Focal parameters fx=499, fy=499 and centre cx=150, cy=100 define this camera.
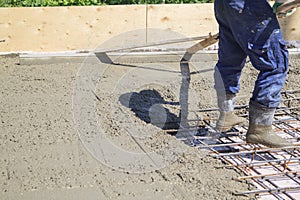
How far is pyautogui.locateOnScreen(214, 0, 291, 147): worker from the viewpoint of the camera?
3203 millimetres

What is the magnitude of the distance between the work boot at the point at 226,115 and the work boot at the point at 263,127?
381 millimetres

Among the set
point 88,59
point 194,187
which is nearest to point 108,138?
point 194,187

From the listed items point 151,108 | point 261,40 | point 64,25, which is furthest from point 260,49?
point 64,25

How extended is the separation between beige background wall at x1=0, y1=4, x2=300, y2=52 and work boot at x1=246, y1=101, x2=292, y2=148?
10.5 ft

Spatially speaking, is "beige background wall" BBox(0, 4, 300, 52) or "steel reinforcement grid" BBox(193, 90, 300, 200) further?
"beige background wall" BBox(0, 4, 300, 52)

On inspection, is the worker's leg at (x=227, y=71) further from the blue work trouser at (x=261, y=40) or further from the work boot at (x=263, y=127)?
the work boot at (x=263, y=127)

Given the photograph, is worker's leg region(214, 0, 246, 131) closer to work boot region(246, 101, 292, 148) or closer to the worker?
the worker

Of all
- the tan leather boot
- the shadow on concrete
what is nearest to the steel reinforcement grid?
the tan leather boot

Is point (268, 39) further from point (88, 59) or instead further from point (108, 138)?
point (88, 59)

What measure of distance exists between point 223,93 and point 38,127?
144 cm

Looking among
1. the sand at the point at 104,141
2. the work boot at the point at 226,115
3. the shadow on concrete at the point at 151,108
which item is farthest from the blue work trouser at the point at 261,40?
the shadow on concrete at the point at 151,108

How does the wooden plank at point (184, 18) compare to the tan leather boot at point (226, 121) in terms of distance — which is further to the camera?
the wooden plank at point (184, 18)

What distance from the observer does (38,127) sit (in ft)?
12.6

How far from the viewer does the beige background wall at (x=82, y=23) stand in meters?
6.11
